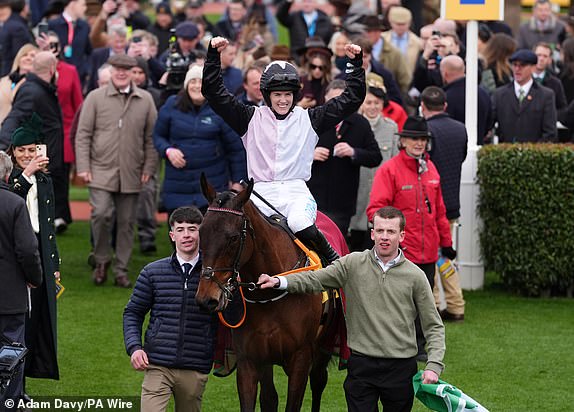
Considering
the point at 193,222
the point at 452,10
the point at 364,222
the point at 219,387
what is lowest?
the point at 219,387

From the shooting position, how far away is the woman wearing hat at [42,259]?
8508 millimetres

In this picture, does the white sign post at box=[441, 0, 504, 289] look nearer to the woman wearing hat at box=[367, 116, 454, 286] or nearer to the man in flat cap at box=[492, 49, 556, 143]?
the man in flat cap at box=[492, 49, 556, 143]

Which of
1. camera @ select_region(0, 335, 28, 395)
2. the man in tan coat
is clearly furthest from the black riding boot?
the man in tan coat

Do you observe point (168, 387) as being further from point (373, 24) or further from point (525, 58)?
point (373, 24)

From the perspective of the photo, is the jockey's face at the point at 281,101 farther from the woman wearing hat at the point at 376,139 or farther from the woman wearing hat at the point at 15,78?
the woman wearing hat at the point at 15,78

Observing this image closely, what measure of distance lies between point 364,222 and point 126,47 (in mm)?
5556

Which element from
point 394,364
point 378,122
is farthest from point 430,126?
point 394,364

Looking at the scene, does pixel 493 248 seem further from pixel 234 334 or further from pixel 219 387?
pixel 234 334

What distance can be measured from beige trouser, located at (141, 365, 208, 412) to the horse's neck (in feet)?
2.45

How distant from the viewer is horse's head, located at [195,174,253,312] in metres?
6.50

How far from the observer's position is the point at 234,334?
731 centimetres

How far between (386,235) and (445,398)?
94 cm

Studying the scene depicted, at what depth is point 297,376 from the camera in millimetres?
7355

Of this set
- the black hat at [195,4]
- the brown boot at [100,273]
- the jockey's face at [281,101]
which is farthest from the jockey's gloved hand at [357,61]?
the black hat at [195,4]
